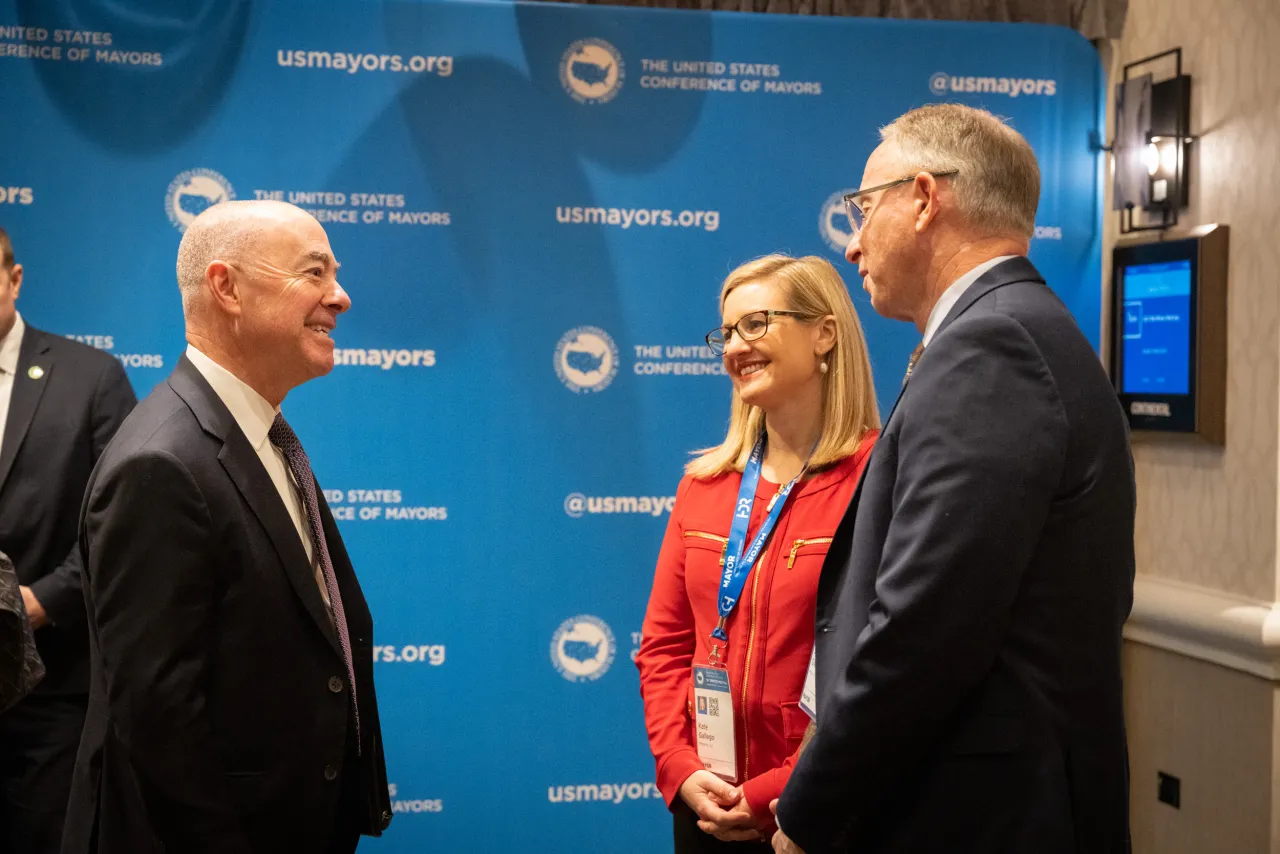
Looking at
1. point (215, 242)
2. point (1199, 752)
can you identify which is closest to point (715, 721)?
point (215, 242)

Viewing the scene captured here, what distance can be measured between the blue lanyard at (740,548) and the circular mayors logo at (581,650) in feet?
5.15

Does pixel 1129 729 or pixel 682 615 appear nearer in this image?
pixel 682 615

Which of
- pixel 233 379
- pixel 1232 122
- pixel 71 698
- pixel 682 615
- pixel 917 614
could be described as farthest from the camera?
pixel 1232 122

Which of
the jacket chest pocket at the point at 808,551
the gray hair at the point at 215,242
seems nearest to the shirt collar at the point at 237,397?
the gray hair at the point at 215,242

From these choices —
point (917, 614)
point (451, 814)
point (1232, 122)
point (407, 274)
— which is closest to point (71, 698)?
point (451, 814)

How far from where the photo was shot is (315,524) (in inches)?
81.7

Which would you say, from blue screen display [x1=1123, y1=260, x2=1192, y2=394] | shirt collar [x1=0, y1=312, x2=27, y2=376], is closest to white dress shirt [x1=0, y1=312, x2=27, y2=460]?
shirt collar [x1=0, y1=312, x2=27, y2=376]

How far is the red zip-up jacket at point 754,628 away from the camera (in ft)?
7.07

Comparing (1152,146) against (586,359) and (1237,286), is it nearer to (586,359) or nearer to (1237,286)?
(1237,286)

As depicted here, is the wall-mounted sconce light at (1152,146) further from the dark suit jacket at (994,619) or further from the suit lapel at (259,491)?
the suit lapel at (259,491)

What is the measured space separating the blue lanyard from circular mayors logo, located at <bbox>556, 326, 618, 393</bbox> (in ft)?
5.07

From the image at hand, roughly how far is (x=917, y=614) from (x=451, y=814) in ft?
8.63

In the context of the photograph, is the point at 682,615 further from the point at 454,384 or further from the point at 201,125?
the point at 201,125

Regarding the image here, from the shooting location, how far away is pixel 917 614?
1516 millimetres
